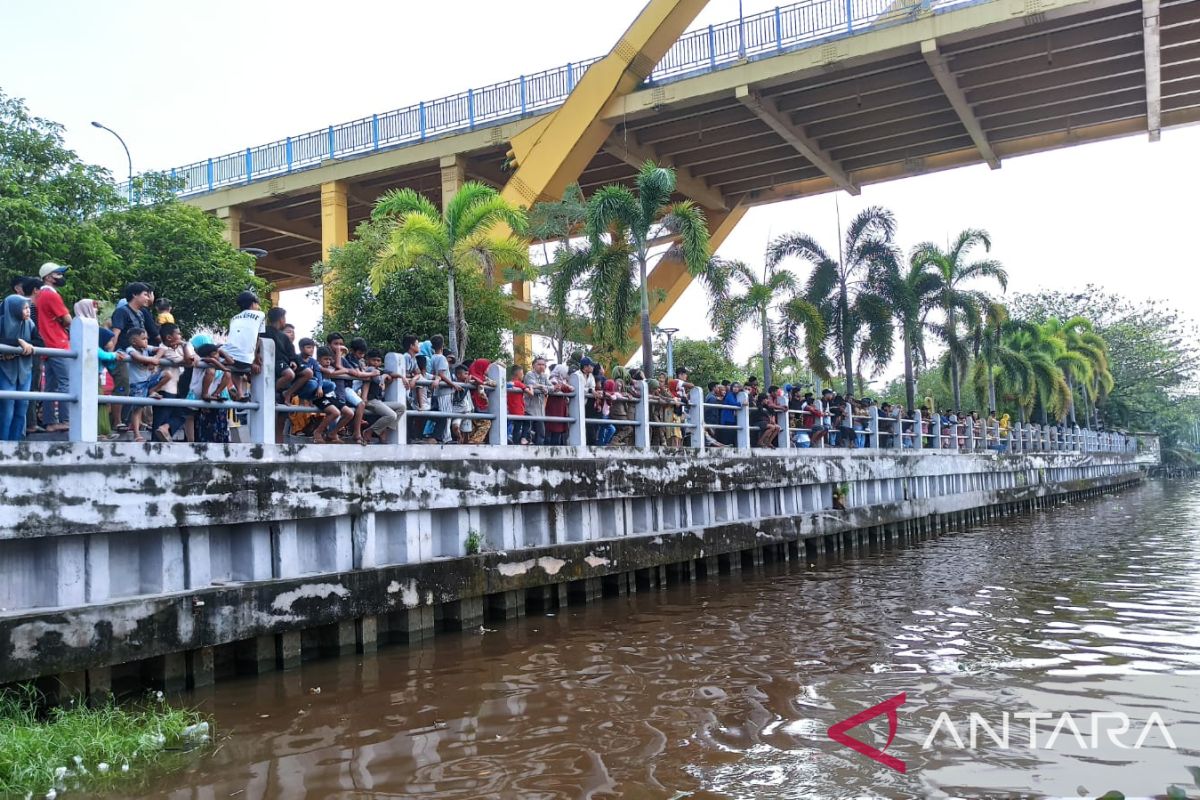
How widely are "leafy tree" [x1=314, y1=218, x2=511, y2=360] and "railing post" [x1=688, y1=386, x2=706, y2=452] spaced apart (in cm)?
772

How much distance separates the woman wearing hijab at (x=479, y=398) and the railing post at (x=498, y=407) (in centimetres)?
9

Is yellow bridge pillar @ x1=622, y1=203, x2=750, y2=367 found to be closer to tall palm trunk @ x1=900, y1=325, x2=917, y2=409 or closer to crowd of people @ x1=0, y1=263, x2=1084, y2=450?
tall palm trunk @ x1=900, y1=325, x2=917, y2=409

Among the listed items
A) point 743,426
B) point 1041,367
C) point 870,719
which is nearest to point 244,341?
point 870,719

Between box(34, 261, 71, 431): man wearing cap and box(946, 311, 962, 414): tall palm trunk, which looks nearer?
box(34, 261, 71, 431): man wearing cap

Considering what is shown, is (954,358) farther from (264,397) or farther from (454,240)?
(264,397)

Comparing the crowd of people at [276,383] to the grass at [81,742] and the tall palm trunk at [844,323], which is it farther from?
the tall palm trunk at [844,323]

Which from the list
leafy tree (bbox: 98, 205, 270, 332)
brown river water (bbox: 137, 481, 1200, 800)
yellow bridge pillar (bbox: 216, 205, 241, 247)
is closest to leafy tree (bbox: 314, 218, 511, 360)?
leafy tree (bbox: 98, 205, 270, 332)

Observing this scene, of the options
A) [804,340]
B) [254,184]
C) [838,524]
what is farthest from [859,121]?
[254,184]

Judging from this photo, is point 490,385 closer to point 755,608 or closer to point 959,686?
point 755,608

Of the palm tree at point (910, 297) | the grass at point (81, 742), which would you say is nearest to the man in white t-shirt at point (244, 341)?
the grass at point (81, 742)

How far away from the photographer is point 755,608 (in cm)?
1135

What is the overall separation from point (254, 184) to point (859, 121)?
65.4 ft

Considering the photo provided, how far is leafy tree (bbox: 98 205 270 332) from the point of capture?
64.8ft

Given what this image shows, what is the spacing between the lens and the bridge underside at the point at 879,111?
22.9 metres
